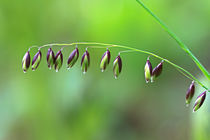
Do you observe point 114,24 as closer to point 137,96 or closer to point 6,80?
point 137,96

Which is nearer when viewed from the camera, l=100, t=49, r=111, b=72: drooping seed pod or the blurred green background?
l=100, t=49, r=111, b=72: drooping seed pod

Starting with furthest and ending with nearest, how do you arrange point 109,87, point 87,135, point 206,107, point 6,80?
point 6,80, point 109,87, point 87,135, point 206,107

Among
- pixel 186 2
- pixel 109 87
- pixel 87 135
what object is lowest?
pixel 87 135

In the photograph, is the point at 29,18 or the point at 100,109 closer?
the point at 100,109

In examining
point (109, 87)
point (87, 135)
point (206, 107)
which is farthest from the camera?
point (109, 87)

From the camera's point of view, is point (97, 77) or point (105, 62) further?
point (97, 77)

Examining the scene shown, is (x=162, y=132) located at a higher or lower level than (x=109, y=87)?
lower

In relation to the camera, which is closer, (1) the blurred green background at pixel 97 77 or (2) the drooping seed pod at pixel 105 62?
(2) the drooping seed pod at pixel 105 62

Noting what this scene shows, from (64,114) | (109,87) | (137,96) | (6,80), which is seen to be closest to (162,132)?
(137,96)
